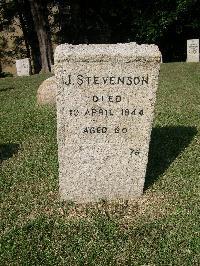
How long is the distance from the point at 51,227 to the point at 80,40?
72.7 ft

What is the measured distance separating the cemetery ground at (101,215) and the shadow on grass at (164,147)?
0.02 metres

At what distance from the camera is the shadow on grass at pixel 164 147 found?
6.21 metres

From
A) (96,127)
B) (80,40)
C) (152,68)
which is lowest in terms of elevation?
(80,40)

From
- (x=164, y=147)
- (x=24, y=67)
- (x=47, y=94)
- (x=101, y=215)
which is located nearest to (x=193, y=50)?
(x=24, y=67)

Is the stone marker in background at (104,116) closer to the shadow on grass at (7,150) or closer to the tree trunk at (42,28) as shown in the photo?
the shadow on grass at (7,150)

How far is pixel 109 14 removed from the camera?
89.0 feet

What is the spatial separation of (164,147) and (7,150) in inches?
114

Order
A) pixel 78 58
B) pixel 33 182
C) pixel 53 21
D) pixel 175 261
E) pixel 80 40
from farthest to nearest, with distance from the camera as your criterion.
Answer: pixel 53 21 → pixel 80 40 → pixel 33 182 → pixel 78 58 → pixel 175 261

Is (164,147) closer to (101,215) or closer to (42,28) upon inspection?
(101,215)

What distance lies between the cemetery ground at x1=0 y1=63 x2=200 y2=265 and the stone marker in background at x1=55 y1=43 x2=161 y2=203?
333 millimetres

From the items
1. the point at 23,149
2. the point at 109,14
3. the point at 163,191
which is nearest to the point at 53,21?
the point at 109,14

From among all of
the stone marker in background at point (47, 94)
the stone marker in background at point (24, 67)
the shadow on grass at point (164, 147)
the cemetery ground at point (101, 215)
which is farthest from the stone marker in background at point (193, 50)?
the cemetery ground at point (101, 215)

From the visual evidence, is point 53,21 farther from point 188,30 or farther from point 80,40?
point 188,30

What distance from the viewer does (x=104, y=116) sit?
196 inches
